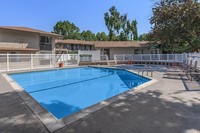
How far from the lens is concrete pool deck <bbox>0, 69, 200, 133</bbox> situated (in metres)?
3.29

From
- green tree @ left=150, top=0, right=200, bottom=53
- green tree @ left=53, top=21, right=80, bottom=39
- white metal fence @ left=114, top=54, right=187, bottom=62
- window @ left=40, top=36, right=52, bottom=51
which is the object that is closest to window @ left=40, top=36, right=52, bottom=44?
window @ left=40, top=36, right=52, bottom=51

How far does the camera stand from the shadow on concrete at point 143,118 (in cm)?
327

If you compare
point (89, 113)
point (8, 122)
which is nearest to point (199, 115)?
point (89, 113)

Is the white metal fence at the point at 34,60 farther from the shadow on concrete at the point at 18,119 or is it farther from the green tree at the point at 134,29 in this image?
the green tree at the point at 134,29

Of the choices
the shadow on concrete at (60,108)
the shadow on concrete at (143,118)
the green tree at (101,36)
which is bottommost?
the shadow on concrete at (60,108)

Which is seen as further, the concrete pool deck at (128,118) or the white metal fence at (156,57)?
the white metal fence at (156,57)

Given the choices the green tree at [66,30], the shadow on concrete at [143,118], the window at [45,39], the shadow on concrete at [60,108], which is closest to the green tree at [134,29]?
the green tree at [66,30]

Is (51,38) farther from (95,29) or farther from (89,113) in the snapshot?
(95,29)

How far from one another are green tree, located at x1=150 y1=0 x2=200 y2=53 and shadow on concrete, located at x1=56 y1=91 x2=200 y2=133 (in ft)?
48.3

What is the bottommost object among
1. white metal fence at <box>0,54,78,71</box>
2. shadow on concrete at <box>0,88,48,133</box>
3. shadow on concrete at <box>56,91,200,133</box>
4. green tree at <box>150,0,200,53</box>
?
shadow on concrete at <box>0,88,48,133</box>

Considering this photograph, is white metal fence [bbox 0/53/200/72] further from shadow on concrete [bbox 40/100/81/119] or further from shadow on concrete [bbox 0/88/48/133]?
shadow on concrete [bbox 0/88/48/133]

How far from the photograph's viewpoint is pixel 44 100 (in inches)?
295

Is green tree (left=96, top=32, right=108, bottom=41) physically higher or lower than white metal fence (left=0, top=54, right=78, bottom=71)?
higher

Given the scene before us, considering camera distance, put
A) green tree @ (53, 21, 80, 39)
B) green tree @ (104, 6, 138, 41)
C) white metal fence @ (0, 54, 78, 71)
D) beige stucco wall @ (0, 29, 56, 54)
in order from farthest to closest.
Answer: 1. green tree @ (53, 21, 80, 39)
2. green tree @ (104, 6, 138, 41)
3. beige stucco wall @ (0, 29, 56, 54)
4. white metal fence @ (0, 54, 78, 71)
